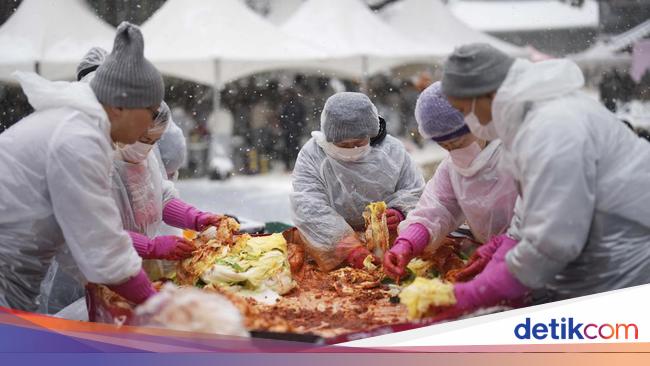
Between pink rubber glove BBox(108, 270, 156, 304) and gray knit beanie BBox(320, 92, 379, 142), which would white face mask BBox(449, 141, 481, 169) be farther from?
pink rubber glove BBox(108, 270, 156, 304)

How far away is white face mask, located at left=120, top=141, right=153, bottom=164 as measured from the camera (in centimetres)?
226

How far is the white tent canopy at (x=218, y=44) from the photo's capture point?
476cm

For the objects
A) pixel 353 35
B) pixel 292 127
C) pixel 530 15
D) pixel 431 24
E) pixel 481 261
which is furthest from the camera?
pixel 353 35

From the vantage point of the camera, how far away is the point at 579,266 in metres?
1.72

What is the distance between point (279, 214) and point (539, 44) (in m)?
1.84

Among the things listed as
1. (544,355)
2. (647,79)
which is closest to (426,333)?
(544,355)

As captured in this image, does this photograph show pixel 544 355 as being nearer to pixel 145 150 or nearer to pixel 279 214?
pixel 145 150

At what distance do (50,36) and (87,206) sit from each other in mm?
1912

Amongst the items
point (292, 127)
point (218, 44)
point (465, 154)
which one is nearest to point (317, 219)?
point (465, 154)

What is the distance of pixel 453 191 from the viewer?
2.33 metres

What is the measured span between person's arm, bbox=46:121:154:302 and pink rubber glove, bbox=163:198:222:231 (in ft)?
2.55

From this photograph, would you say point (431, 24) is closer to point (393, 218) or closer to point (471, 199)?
point (393, 218)

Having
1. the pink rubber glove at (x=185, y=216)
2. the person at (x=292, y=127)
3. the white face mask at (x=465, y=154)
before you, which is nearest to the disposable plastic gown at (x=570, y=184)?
the white face mask at (x=465, y=154)

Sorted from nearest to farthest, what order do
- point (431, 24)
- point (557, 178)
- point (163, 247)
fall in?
point (557, 178) < point (163, 247) < point (431, 24)
